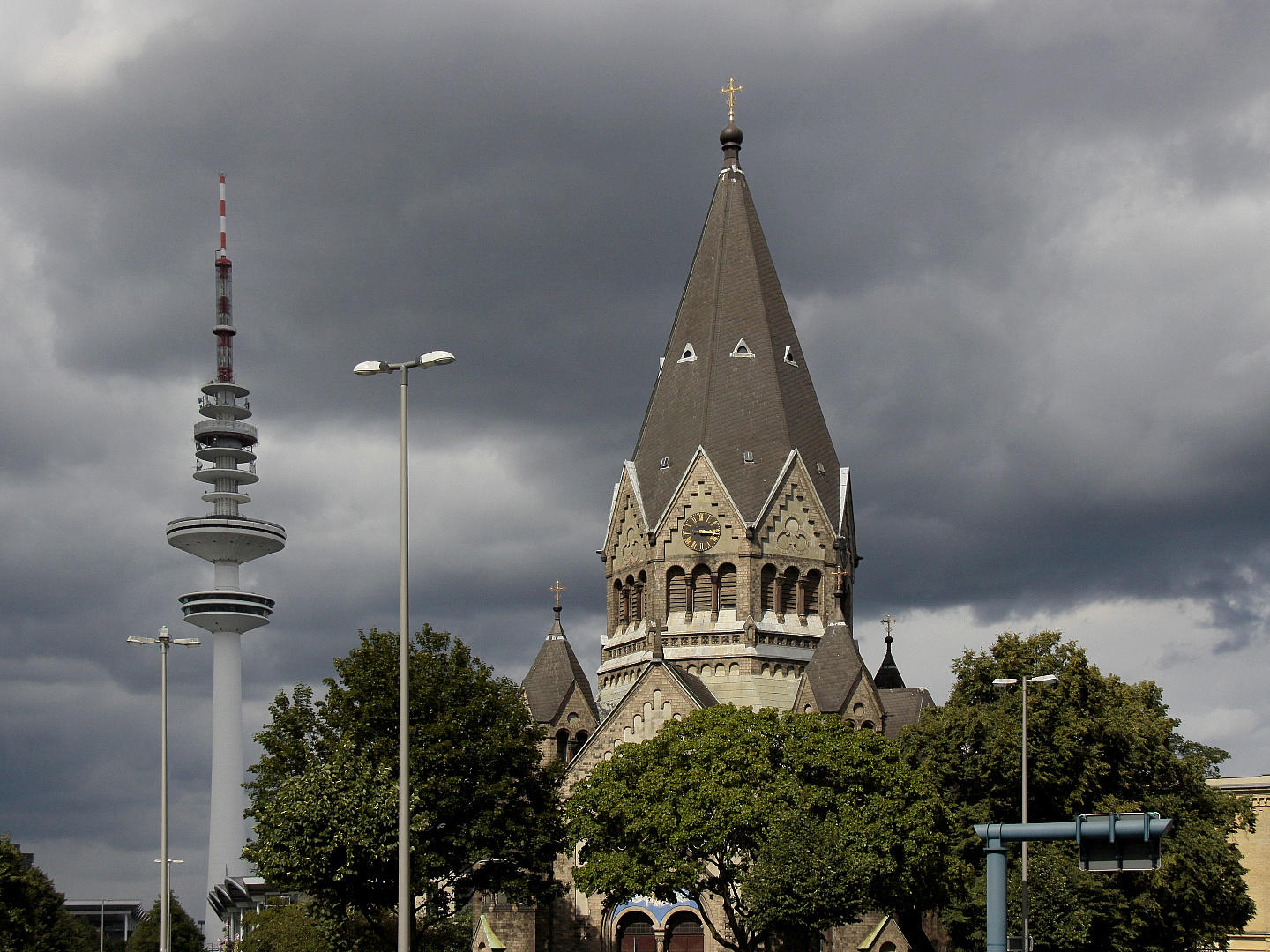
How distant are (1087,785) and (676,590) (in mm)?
22523

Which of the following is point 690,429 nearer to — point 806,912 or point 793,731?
point 793,731

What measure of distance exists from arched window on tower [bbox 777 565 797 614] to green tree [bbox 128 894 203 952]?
71.9 meters

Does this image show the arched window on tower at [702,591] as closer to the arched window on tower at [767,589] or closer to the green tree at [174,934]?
the arched window on tower at [767,589]

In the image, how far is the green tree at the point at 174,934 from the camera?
5143 inches

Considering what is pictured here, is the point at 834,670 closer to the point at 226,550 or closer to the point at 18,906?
the point at 18,906

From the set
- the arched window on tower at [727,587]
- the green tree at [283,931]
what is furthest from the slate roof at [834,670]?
the green tree at [283,931]

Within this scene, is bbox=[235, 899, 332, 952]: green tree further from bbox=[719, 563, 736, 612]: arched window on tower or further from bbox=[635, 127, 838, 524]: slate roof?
bbox=[635, 127, 838, 524]: slate roof

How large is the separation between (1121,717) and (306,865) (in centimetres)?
2643

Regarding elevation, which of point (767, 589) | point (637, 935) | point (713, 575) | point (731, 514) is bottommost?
point (637, 935)

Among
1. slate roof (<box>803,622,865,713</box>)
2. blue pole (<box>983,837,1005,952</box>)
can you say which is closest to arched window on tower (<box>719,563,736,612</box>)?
slate roof (<box>803,622,865,713</box>)

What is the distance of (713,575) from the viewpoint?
70.2m

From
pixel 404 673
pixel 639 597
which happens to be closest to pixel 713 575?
pixel 639 597

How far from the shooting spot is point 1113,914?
52.5 metres

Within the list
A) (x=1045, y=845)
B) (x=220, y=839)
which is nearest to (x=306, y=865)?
(x=1045, y=845)
